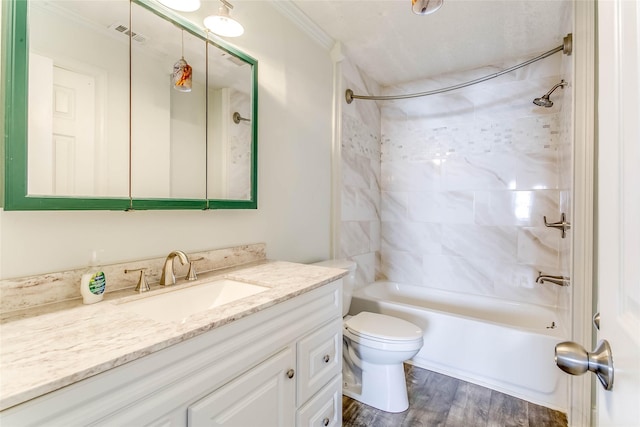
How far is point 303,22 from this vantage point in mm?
1897

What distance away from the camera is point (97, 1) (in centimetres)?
100

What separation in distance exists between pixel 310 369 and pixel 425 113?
8.15ft

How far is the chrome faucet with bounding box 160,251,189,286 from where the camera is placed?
3.73 feet

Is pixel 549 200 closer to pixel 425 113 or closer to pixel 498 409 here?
pixel 425 113

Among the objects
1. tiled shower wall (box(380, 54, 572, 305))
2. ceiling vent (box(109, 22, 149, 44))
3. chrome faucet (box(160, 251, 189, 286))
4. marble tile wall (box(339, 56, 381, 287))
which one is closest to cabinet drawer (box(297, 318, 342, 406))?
chrome faucet (box(160, 251, 189, 286))

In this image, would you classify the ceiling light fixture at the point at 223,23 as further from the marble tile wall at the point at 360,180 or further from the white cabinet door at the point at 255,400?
the white cabinet door at the point at 255,400

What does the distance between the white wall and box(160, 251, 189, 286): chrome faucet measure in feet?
0.27

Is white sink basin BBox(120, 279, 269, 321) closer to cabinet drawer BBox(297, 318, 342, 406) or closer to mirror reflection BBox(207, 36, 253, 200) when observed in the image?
cabinet drawer BBox(297, 318, 342, 406)

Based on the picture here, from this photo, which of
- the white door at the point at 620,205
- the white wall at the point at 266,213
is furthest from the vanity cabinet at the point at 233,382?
the white door at the point at 620,205

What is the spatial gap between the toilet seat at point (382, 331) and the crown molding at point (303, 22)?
194 centimetres

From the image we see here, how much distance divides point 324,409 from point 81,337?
1001mm

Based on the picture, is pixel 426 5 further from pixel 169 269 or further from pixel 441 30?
pixel 169 269

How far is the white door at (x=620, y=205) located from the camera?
1.34 ft

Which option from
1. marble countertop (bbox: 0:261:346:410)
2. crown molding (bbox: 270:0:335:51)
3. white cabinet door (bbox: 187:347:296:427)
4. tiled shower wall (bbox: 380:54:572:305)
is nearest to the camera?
marble countertop (bbox: 0:261:346:410)
